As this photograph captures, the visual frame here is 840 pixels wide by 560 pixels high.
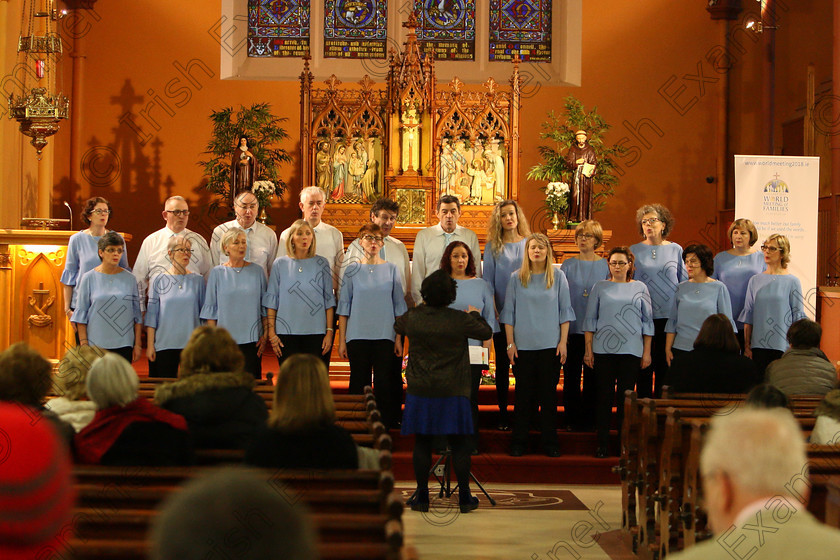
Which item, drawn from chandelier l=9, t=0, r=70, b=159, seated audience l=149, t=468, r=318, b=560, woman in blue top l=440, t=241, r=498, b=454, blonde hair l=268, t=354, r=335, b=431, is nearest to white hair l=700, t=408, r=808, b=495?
seated audience l=149, t=468, r=318, b=560

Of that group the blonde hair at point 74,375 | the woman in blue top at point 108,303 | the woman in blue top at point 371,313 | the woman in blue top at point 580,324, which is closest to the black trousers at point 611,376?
the woman in blue top at point 580,324

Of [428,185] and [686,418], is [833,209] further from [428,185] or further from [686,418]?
[686,418]

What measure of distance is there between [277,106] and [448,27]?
2079mm

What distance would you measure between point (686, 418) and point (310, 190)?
311cm

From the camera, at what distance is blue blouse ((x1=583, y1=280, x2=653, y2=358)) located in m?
5.76

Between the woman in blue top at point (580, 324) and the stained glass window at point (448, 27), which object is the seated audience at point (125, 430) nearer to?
the woman in blue top at point (580, 324)

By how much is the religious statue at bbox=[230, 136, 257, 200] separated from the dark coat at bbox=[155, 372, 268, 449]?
5610mm

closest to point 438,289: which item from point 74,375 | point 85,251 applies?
point 74,375

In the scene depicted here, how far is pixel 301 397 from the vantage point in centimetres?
292

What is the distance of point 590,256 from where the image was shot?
6.18 meters

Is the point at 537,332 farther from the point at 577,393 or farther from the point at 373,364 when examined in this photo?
the point at 373,364

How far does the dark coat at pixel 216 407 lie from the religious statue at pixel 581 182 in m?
5.71

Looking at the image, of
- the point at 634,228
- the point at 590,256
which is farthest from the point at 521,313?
the point at 634,228

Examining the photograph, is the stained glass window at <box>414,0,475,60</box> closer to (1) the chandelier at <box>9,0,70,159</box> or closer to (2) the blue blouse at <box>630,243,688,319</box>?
(1) the chandelier at <box>9,0,70,159</box>
